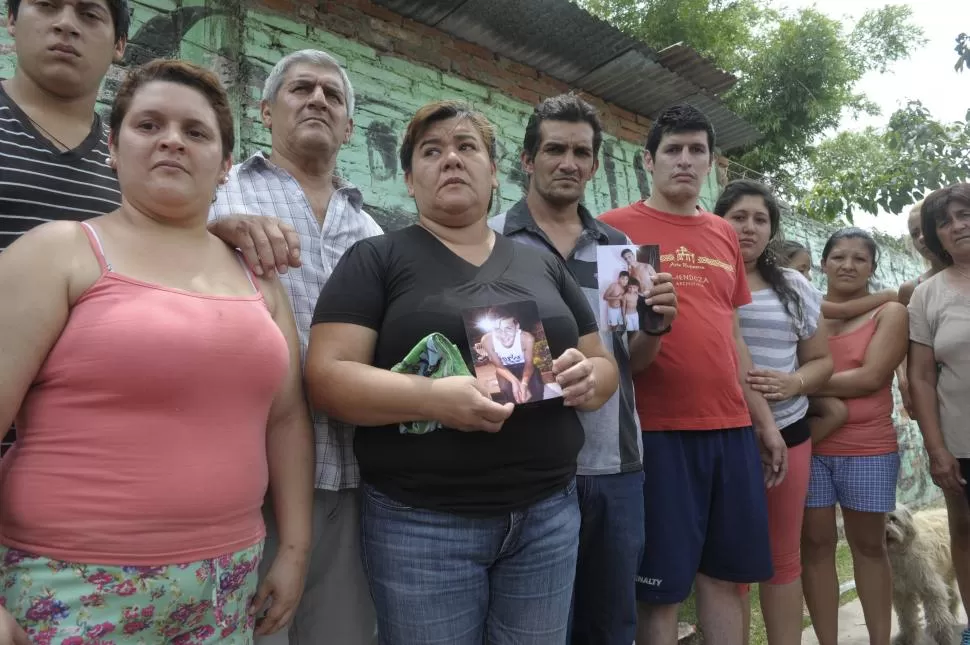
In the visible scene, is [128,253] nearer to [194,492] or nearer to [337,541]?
[194,492]

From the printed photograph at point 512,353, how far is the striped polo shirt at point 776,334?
176 centimetres

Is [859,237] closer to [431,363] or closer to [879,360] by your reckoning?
[879,360]

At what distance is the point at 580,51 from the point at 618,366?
297cm

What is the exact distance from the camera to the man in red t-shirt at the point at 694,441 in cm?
242

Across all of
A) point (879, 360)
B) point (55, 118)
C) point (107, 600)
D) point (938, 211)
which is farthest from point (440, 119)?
point (938, 211)

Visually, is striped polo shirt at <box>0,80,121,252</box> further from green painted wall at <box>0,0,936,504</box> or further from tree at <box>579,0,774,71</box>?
tree at <box>579,0,774,71</box>

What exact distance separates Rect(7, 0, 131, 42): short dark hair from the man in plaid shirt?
46 cm

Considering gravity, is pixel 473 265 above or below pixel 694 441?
above

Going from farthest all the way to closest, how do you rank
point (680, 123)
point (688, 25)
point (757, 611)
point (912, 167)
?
point (688, 25), point (912, 167), point (757, 611), point (680, 123)

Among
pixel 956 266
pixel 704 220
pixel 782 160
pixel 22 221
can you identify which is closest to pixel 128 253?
pixel 22 221

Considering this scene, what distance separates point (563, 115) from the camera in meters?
2.49

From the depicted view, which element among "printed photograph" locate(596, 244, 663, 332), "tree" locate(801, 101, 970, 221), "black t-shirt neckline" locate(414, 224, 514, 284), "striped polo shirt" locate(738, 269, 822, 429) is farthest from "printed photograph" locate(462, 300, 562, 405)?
"tree" locate(801, 101, 970, 221)

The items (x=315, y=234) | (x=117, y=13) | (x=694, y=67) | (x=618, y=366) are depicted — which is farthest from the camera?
(x=694, y=67)

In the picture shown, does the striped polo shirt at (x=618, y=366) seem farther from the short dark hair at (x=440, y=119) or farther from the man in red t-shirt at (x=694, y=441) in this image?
the short dark hair at (x=440, y=119)
